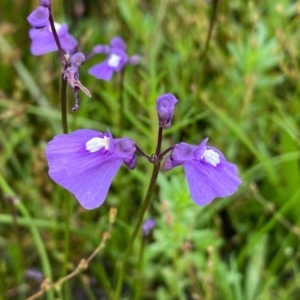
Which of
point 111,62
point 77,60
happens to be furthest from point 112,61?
point 77,60

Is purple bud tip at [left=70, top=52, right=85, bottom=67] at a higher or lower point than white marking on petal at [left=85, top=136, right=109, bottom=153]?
higher

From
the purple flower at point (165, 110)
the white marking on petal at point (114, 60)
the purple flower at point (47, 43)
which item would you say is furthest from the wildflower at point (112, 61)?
the purple flower at point (165, 110)

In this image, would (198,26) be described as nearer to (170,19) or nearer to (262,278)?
(170,19)

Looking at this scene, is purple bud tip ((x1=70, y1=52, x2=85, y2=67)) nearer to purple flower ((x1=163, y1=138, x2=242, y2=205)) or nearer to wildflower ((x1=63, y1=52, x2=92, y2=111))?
wildflower ((x1=63, y1=52, x2=92, y2=111))

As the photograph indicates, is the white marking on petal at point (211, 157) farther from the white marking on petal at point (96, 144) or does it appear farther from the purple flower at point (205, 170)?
the white marking on petal at point (96, 144)

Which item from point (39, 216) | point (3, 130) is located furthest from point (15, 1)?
point (39, 216)

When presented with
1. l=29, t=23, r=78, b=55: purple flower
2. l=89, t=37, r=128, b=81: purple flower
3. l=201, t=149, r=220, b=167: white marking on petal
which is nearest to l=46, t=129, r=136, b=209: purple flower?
l=201, t=149, r=220, b=167: white marking on petal

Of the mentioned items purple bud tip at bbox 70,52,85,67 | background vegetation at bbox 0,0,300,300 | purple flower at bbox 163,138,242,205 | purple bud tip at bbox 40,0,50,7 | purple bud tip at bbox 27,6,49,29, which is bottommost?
background vegetation at bbox 0,0,300,300
